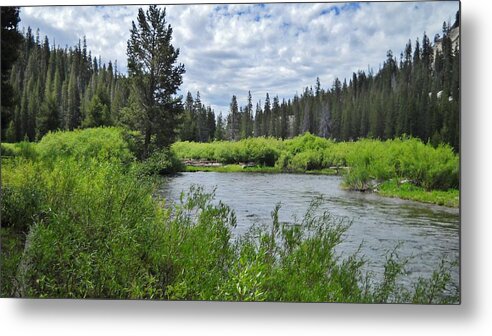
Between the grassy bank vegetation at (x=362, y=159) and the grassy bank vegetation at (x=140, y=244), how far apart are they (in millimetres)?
333

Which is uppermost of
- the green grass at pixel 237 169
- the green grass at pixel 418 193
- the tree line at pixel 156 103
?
the tree line at pixel 156 103

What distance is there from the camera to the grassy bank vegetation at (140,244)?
3.87 m

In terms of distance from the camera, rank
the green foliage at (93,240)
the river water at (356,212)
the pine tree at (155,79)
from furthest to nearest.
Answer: the pine tree at (155,79), the green foliage at (93,240), the river water at (356,212)

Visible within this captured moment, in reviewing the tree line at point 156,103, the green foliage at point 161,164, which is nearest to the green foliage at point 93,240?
the green foliage at point 161,164

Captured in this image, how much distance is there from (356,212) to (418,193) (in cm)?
45

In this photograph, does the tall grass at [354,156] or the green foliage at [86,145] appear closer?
the tall grass at [354,156]

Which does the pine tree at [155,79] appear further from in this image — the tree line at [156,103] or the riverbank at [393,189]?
the riverbank at [393,189]

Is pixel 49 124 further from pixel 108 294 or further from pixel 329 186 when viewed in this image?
pixel 329 186

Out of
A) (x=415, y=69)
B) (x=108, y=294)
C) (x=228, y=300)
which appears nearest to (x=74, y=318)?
(x=108, y=294)

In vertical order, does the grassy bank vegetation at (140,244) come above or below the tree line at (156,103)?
below

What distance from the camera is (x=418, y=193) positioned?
393cm

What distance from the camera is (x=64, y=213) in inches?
160

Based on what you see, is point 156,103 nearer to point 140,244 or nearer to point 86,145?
point 86,145

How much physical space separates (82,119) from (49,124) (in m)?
0.24
